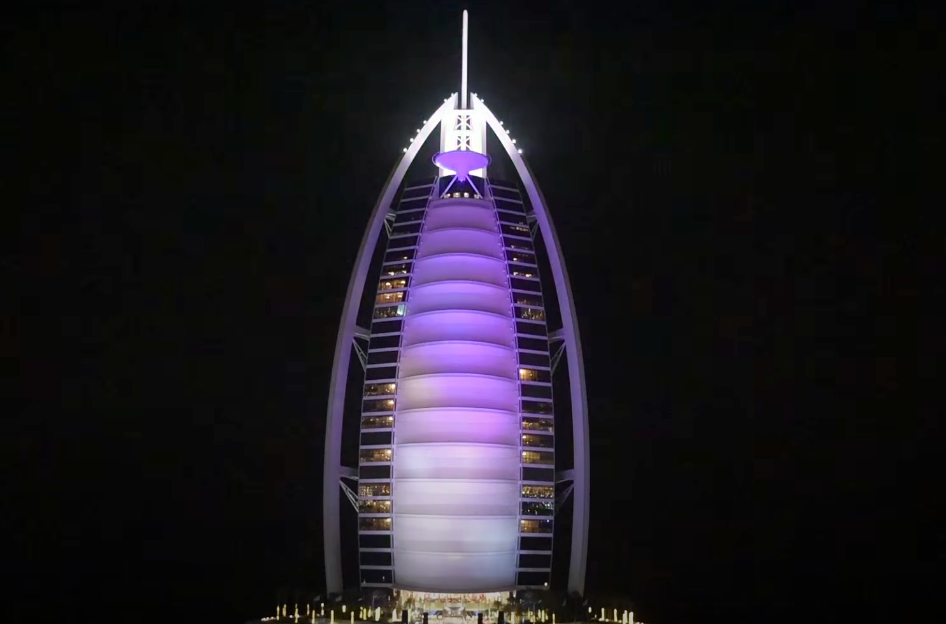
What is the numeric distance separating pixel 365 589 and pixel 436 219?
1059 inches

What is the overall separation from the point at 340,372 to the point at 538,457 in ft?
49.1

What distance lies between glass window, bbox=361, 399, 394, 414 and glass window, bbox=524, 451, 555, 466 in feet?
32.4

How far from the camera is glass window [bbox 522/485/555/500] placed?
6731 cm

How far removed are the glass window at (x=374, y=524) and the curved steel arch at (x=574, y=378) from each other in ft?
41.6

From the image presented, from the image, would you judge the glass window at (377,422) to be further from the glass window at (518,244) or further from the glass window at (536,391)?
the glass window at (518,244)

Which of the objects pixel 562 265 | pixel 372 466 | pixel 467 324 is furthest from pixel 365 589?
pixel 562 265

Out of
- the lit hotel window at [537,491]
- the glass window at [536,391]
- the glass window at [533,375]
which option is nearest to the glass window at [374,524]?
the lit hotel window at [537,491]

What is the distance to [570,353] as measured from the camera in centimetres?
6631

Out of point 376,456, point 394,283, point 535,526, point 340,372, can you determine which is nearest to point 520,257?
point 394,283

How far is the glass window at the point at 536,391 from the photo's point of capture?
69.1m

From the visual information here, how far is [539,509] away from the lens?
67.6 meters

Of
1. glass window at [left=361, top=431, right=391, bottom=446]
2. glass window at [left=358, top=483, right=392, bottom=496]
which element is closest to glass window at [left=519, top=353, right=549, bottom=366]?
glass window at [left=361, top=431, right=391, bottom=446]

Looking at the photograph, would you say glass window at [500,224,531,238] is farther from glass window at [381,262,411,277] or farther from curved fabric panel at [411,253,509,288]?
glass window at [381,262,411,277]

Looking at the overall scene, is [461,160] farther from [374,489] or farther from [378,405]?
[374,489]
